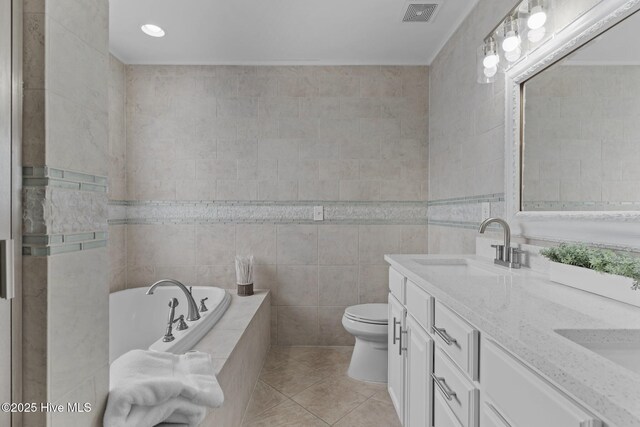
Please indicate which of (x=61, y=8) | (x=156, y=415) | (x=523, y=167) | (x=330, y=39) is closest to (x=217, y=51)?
(x=330, y=39)

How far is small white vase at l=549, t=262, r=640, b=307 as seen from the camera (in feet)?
2.99

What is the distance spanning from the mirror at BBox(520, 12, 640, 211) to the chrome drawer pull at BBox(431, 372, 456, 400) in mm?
761

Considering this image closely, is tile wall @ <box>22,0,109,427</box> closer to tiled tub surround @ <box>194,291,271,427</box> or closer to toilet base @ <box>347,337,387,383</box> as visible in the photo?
tiled tub surround @ <box>194,291,271,427</box>

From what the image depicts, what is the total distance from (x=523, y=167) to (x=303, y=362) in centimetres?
195

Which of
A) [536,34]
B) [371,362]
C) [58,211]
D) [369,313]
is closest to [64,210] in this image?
[58,211]

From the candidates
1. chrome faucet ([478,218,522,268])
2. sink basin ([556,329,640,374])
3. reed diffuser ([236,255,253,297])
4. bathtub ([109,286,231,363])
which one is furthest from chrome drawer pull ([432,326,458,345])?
reed diffuser ([236,255,253,297])

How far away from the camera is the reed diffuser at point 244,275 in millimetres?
2660

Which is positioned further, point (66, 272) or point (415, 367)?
point (415, 367)

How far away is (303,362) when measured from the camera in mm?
2561

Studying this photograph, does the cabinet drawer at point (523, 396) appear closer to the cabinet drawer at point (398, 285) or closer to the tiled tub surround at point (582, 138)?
the tiled tub surround at point (582, 138)

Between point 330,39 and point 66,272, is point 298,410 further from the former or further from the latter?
point 330,39

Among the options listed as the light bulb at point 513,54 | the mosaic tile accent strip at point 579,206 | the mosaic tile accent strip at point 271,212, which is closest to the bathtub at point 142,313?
the mosaic tile accent strip at point 271,212

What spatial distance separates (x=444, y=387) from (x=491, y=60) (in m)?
1.50

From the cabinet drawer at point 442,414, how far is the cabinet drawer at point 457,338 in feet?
0.59
